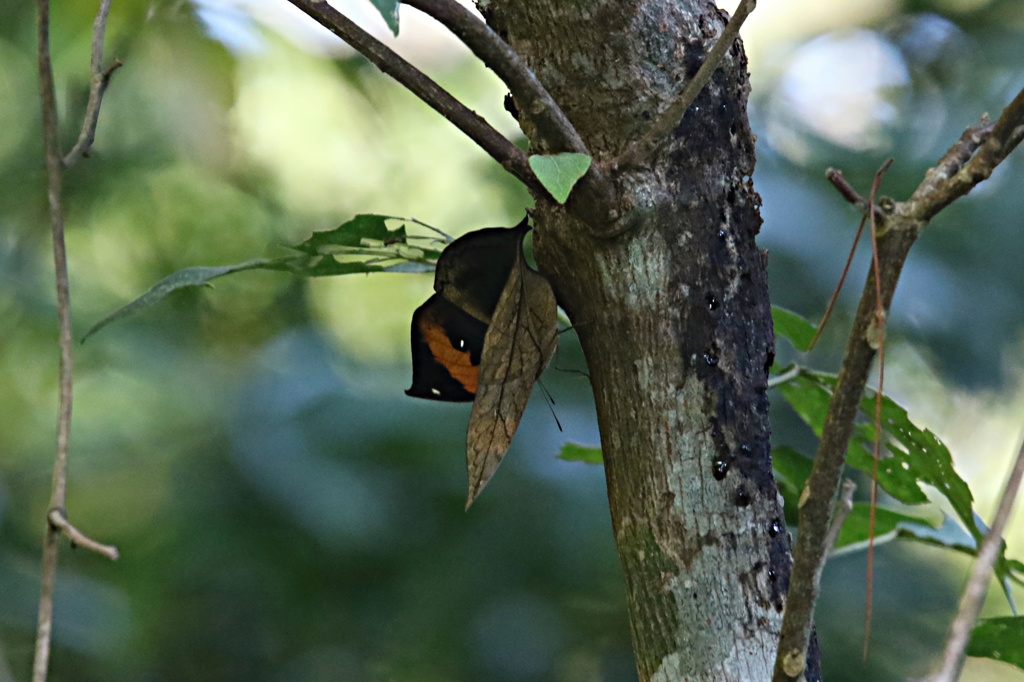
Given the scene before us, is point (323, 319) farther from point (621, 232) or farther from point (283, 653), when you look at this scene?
point (621, 232)

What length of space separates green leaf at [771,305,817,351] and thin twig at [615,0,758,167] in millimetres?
231

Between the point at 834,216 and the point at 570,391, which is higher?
the point at 834,216

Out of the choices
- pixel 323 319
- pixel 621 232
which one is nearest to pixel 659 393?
pixel 621 232

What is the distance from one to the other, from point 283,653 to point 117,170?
2.16 feet

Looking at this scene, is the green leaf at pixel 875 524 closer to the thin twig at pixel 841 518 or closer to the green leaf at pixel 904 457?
the green leaf at pixel 904 457

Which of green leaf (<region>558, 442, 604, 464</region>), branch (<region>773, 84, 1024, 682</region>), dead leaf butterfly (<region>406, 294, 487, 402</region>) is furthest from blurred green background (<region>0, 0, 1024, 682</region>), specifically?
branch (<region>773, 84, 1024, 682</region>)

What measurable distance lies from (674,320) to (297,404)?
84cm

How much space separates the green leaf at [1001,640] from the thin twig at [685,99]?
0.37 meters

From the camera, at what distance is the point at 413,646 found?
1.09 metres

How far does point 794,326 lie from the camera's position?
57 centimetres

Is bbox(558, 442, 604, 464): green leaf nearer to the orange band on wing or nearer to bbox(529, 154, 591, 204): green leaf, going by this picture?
the orange band on wing

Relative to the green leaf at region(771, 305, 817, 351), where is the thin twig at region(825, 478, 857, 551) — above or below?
below

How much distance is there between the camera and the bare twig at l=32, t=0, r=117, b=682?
1.19 feet

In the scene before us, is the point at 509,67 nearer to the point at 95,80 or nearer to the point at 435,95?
the point at 435,95
